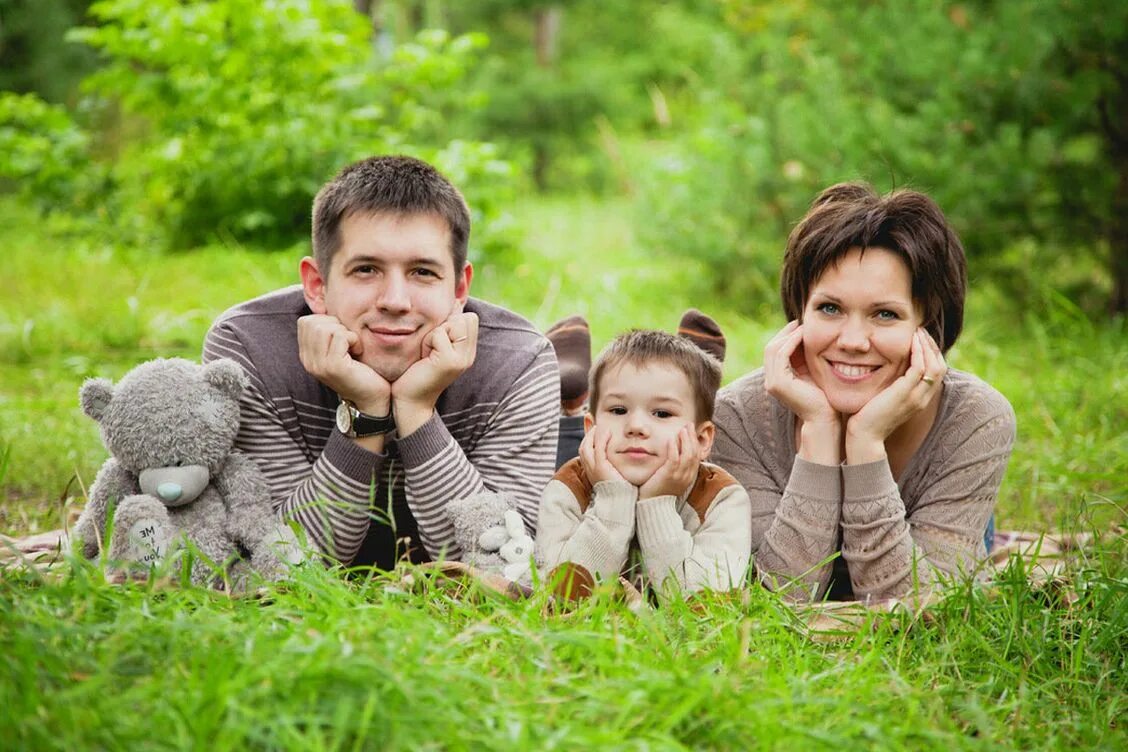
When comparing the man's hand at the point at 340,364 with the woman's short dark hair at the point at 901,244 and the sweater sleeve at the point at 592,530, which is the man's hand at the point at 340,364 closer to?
the sweater sleeve at the point at 592,530

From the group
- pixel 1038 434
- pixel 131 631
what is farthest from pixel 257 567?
pixel 1038 434

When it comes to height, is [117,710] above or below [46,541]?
above

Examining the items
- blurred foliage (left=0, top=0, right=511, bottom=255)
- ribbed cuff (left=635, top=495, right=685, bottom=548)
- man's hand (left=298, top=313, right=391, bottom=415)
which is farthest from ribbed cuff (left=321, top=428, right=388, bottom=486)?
blurred foliage (left=0, top=0, right=511, bottom=255)

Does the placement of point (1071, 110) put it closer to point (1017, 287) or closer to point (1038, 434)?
point (1017, 287)

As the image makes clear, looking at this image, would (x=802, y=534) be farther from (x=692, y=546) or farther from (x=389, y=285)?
(x=389, y=285)

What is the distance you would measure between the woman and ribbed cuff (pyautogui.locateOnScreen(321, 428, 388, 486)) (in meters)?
1.05

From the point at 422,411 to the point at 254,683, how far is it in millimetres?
1164

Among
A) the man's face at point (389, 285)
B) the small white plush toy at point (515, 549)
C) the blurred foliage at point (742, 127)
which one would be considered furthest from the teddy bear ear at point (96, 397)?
the blurred foliage at point (742, 127)

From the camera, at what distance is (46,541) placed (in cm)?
340

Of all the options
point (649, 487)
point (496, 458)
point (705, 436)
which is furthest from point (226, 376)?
point (705, 436)

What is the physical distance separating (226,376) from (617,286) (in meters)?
5.08

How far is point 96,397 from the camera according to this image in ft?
9.59

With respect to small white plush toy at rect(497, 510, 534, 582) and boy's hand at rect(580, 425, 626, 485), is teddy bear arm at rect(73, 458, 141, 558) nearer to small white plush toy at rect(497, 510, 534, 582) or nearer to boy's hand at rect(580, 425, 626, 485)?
small white plush toy at rect(497, 510, 534, 582)

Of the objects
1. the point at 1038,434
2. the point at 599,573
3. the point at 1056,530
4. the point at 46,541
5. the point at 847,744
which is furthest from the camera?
the point at 1038,434
